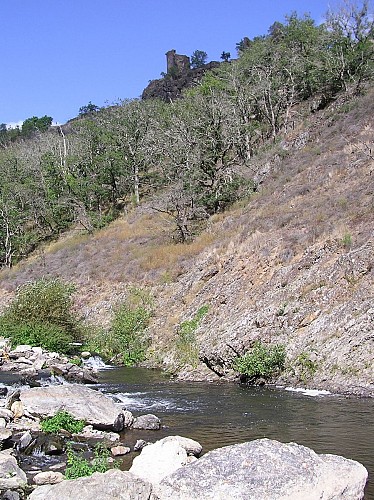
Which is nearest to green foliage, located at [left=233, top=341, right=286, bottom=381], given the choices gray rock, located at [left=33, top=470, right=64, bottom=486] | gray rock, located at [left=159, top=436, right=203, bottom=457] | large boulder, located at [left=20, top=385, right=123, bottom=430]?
large boulder, located at [left=20, top=385, right=123, bottom=430]

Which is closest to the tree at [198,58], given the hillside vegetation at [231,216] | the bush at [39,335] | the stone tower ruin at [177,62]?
the stone tower ruin at [177,62]

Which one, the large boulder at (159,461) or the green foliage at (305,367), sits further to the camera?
the green foliage at (305,367)

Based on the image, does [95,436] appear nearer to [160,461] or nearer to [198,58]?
[160,461]

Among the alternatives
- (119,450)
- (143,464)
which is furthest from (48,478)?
(119,450)

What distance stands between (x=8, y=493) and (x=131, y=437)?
4838 millimetres

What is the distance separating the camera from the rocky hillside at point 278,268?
2155 cm

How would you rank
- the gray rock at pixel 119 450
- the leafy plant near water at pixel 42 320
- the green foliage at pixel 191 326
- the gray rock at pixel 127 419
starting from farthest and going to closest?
1. the leafy plant near water at pixel 42 320
2. the green foliage at pixel 191 326
3. the gray rock at pixel 127 419
4. the gray rock at pixel 119 450

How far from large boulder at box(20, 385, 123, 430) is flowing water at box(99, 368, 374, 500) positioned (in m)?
0.80

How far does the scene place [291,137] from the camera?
49531 millimetres

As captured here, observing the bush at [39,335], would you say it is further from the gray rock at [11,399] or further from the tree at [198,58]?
the tree at [198,58]

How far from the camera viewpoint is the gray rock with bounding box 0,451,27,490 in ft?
35.7

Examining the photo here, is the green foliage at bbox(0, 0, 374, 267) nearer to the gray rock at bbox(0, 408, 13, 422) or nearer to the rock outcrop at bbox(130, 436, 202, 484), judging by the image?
the gray rock at bbox(0, 408, 13, 422)

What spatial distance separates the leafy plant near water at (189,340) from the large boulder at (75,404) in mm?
9194

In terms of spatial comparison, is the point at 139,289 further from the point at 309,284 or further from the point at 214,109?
the point at 214,109
